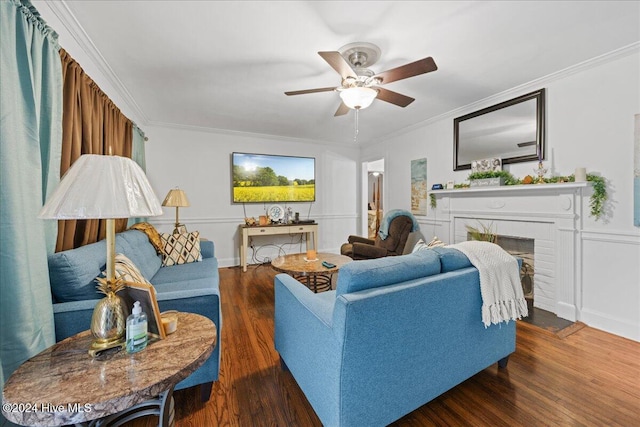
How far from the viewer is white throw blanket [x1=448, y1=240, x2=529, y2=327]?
1.51m

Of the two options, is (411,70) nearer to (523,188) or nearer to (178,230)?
(523,188)

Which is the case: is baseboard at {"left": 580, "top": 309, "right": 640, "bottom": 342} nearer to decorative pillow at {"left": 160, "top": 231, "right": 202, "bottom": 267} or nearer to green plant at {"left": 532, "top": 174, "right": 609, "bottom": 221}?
green plant at {"left": 532, "top": 174, "right": 609, "bottom": 221}

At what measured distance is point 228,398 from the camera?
1.56 meters

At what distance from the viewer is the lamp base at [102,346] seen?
0.96 m

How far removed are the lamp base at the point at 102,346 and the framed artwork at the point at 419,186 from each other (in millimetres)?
4087

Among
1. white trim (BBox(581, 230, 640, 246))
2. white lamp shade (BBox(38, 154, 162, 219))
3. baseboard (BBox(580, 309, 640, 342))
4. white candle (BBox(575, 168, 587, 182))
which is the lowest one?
baseboard (BBox(580, 309, 640, 342))

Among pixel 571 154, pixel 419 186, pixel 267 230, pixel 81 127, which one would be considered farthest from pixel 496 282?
pixel 267 230

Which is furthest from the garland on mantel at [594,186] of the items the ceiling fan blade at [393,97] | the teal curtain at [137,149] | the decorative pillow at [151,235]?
the teal curtain at [137,149]

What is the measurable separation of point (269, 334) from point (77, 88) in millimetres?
2405

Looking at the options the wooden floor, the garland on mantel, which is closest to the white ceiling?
the garland on mantel

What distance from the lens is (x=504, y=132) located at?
3133 millimetres

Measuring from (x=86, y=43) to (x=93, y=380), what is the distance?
252 cm

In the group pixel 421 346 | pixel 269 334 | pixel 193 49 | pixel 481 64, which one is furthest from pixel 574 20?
pixel 269 334

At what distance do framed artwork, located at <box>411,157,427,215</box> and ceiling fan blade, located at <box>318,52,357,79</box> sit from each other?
263 cm
